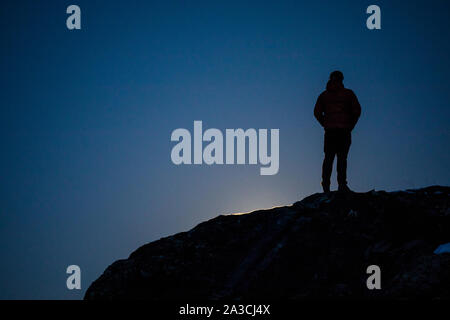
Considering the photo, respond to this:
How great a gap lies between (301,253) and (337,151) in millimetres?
3550

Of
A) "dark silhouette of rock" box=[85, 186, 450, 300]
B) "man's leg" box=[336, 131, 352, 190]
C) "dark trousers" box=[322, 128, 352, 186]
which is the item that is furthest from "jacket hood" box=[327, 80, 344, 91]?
"dark silhouette of rock" box=[85, 186, 450, 300]

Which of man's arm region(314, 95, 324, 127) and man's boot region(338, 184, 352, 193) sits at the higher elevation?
man's arm region(314, 95, 324, 127)

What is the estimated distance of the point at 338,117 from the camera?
40.1 ft

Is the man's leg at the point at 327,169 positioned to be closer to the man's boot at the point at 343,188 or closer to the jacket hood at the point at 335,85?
the man's boot at the point at 343,188

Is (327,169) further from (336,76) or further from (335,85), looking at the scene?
(336,76)

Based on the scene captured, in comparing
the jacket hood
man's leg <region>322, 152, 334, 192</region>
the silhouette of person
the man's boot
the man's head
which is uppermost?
the man's head

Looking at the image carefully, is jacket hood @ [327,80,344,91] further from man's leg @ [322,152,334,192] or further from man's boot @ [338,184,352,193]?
man's boot @ [338,184,352,193]

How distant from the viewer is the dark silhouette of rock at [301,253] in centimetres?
984

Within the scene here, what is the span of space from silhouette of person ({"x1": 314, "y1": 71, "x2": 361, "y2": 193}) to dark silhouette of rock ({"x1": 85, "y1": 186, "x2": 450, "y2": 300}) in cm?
110

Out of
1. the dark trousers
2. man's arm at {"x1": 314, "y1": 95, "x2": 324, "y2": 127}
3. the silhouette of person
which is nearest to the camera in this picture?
the silhouette of person

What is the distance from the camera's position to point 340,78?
40.4ft

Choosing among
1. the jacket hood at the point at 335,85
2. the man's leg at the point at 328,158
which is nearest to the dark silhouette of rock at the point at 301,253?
the man's leg at the point at 328,158

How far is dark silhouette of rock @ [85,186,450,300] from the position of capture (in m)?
9.84

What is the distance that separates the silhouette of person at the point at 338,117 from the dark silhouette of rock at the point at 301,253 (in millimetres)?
1102
